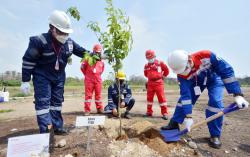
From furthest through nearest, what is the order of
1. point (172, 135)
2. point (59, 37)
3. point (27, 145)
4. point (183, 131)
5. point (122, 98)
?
1. point (122, 98)
2. point (172, 135)
3. point (183, 131)
4. point (59, 37)
5. point (27, 145)

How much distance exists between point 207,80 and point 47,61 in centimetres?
302

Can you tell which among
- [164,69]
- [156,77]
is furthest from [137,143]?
[164,69]

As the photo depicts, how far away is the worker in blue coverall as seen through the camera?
460cm

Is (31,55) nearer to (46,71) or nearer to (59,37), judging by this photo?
(46,71)

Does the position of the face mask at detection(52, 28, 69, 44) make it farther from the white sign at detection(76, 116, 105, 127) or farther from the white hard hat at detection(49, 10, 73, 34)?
the white sign at detection(76, 116, 105, 127)

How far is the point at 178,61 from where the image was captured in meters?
4.74

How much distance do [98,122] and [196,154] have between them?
1698mm

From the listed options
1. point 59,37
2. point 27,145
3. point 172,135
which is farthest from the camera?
point 172,135

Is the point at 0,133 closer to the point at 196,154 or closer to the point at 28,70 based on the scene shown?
the point at 28,70

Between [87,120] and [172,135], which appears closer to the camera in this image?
[87,120]

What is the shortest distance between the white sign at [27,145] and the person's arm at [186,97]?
8.07 feet

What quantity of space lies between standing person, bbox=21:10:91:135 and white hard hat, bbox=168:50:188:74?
1.91 meters

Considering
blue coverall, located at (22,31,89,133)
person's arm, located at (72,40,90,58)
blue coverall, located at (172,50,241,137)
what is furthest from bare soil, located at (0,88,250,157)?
person's arm, located at (72,40,90,58)

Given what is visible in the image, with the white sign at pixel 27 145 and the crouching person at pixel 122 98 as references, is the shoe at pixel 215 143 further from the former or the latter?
Answer: the white sign at pixel 27 145
